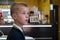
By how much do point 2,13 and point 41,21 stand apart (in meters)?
1.08

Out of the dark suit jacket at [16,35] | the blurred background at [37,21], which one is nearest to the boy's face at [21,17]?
the dark suit jacket at [16,35]

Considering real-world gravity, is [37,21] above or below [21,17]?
below

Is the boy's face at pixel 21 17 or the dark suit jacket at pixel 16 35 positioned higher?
the boy's face at pixel 21 17

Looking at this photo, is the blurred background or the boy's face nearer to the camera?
the boy's face

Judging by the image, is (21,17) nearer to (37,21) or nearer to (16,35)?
(16,35)

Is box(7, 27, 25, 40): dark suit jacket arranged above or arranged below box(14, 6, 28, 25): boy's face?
below

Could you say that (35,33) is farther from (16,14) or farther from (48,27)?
(16,14)

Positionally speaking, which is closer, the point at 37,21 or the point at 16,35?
the point at 16,35

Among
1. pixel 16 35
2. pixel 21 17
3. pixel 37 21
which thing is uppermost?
pixel 21 17

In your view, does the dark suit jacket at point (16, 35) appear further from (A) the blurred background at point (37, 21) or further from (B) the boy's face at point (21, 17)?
(A) the blurred background at point (37, 21)

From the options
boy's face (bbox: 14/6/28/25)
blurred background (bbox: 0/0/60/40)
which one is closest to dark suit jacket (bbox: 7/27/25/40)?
boy's face (bbox: 14/6/28/25)

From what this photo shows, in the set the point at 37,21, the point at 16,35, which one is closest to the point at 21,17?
the point at 16,35

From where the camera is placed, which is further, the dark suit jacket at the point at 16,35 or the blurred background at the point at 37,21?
the blurred background at the point at 37,21

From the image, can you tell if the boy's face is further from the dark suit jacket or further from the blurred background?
the blurred background
